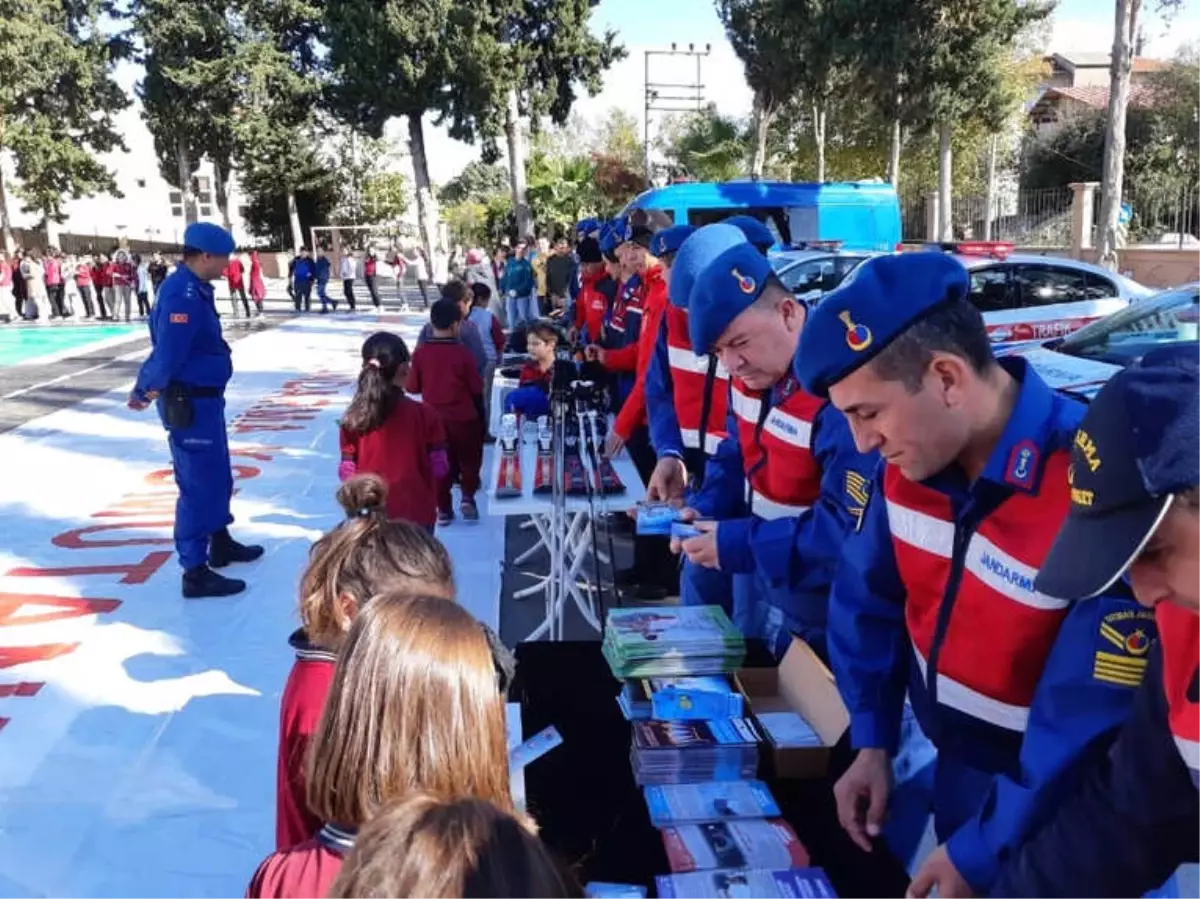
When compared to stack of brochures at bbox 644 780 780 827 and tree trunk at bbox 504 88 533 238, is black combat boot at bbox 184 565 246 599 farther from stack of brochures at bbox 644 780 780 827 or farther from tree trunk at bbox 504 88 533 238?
tree trunk at bbox 504 88 533 238

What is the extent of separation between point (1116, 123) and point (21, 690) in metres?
16.2

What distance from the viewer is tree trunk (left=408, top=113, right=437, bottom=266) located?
29.9m

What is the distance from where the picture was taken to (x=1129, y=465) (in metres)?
0.94

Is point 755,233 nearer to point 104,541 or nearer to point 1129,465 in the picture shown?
point 1129,465

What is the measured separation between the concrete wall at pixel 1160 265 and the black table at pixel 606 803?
51.3 ft

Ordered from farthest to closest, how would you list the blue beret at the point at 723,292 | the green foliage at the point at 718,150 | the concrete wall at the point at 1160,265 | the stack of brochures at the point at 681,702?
the green foliage at the point at 718,150 < the concrete wall at the point at 1160,265 < the blue beret at the point at 723,292 < the stack of brochures at the point at 681,702

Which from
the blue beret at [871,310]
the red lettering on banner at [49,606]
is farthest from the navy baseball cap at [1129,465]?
the red lettering on banner at [49,606]

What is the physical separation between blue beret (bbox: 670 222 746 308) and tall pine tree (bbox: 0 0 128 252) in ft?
106

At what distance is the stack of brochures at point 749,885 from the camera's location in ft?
4.91

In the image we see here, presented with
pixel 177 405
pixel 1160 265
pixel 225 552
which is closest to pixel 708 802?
pixel 177 405

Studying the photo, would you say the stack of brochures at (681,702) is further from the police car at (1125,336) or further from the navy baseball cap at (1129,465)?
the police car at (1125,336)

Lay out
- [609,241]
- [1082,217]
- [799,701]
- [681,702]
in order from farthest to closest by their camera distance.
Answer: [1082,217] → [609,241] → [799,701] → [681,702]

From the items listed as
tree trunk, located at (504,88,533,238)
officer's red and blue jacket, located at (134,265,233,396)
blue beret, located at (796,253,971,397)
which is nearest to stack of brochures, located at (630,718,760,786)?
blue beret, located at (796,253,971,397)

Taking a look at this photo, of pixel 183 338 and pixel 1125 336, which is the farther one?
pixel 1125 336
